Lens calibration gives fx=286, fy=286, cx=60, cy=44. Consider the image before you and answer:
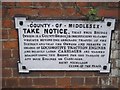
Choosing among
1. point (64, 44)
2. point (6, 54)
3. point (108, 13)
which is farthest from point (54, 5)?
point (6, 54)

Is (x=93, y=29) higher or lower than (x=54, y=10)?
lower

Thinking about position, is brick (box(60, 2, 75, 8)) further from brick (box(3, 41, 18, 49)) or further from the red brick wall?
brick (box(3, 41, 18, 49))

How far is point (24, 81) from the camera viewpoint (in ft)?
8.24

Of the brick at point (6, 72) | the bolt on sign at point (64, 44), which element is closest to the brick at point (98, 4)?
the bolt on sign at point (64, 44)

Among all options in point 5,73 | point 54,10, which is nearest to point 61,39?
point 54,10

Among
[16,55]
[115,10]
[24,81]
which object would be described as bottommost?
[24,81]

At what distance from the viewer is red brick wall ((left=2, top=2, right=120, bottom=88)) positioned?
90.0 inches

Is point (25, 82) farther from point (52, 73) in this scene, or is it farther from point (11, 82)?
point (52, 73)

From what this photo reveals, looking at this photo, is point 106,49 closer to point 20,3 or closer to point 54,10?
point 54,10

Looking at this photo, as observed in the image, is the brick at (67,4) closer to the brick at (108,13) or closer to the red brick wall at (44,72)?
the red brick wall at (44,72)

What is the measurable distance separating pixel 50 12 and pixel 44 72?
21.1 inches

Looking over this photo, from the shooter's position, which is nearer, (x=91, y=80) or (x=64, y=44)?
(x=64, y=44)

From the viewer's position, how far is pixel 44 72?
248 centimetres

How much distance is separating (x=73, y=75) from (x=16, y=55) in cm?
52
